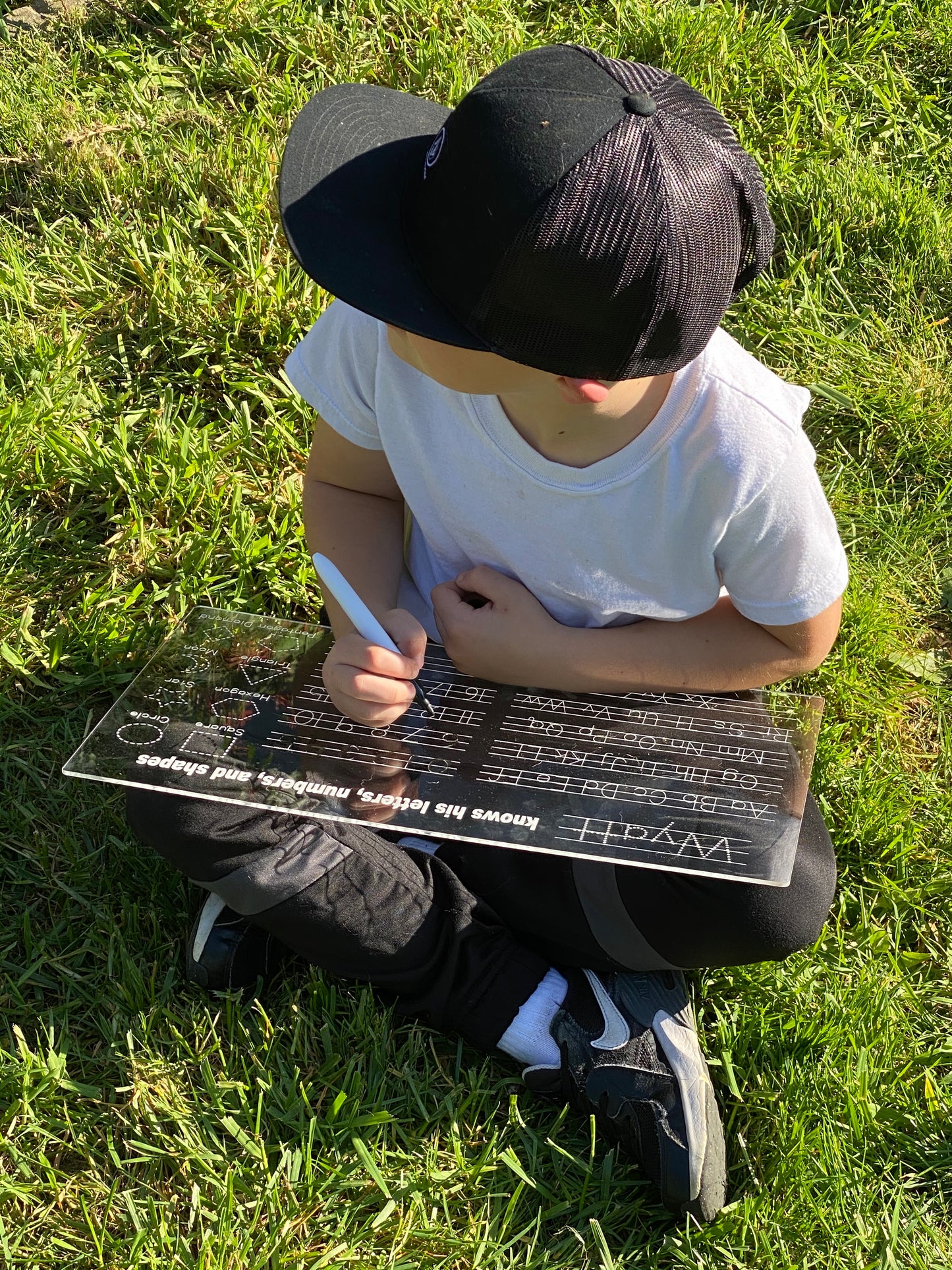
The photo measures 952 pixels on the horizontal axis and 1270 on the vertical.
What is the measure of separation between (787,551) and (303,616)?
97 centimetres

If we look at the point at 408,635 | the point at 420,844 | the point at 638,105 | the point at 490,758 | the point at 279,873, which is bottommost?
the point at 420,844

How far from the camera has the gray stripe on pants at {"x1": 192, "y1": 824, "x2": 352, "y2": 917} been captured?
5.15ft

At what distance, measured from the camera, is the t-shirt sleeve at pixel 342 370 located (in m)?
1.55

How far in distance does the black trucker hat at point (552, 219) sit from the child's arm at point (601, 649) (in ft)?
1.72

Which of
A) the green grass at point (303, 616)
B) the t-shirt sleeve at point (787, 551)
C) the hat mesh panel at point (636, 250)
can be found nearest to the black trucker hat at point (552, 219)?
the hat mesh panel at point (636, 250)

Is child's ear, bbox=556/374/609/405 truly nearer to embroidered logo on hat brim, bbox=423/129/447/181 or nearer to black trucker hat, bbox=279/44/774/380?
black trucker hat, bbox=279/44/774/380

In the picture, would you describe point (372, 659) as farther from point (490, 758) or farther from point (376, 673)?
point (490, 758)

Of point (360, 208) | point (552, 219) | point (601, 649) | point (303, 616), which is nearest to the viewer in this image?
point (552, 219)

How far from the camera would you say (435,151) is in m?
1.11

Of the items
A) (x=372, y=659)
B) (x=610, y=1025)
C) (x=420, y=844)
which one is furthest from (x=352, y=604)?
(x=610, y=1025)

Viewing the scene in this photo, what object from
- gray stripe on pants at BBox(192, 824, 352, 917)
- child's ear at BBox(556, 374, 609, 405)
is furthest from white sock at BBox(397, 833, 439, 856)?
child's ear at BBox(556, 374, 609, 405)

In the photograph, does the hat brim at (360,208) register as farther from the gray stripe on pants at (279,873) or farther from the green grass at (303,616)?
the green grass at (303,616)

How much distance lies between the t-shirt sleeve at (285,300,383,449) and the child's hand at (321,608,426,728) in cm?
26

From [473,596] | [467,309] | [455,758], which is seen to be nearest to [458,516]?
[473,596]
